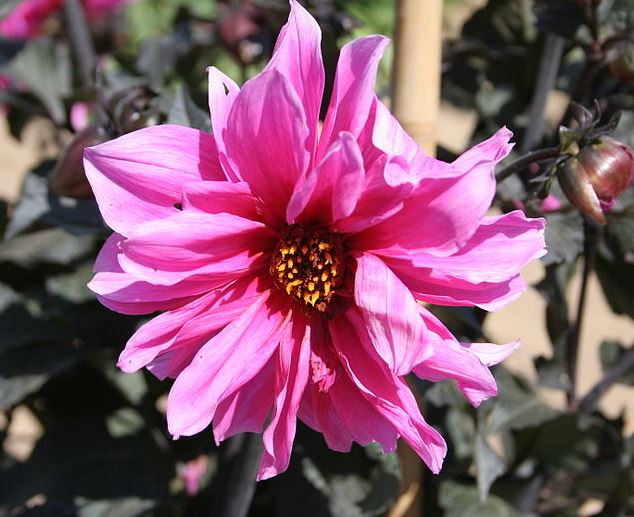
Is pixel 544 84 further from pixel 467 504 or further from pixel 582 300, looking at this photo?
pixel 467 504

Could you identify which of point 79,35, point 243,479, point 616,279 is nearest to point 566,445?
point 616,279

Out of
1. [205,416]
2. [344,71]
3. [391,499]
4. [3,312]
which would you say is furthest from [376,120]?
[3,312]

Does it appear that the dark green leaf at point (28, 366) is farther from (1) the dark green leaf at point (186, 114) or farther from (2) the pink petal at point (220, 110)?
(2) the pink petal at point (220, 110)

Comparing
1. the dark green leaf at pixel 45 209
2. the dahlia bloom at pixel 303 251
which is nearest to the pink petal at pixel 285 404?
the dahlia bloom at pixel 303 251

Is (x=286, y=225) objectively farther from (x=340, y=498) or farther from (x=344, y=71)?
(x=340, y=498)

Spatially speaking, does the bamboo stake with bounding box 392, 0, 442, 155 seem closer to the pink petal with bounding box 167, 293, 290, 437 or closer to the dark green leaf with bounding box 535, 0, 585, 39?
the dark green leaf with bounding box 535, 0, 585, 39

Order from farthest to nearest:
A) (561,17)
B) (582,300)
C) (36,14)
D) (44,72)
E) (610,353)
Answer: (36,14)
(44,72)
(610,353)
(582,300)
(561,17)
